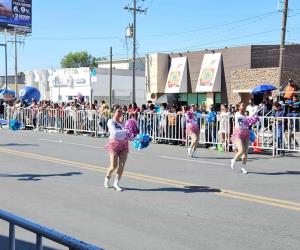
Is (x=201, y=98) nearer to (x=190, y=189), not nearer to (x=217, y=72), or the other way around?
(x=217, y=72)

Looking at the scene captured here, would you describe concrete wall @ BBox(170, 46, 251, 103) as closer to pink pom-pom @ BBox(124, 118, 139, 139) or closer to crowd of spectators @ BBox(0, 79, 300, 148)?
crowd of spectators @ BBox(0, 79, 300, 148)

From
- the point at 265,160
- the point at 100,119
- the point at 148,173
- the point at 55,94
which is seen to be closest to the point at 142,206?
the point at 148,173

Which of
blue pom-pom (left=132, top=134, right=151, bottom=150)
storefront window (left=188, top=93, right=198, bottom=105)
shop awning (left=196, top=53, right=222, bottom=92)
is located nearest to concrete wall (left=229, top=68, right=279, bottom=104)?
shop awning (left=196, top=53, right=222, bottom=92)

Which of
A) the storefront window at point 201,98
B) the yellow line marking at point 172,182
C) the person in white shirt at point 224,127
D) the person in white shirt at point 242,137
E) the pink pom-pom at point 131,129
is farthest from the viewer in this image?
the storefront window at point 201,98

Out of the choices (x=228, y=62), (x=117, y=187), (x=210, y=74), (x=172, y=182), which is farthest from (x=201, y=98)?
(x=117, y=187)

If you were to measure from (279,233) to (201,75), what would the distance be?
116 ft

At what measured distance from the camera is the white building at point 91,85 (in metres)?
53.4

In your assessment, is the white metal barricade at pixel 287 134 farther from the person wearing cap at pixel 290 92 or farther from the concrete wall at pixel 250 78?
the concrete wall at pixel 250 78

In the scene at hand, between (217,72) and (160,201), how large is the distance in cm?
3209

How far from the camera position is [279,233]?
22.5 feet

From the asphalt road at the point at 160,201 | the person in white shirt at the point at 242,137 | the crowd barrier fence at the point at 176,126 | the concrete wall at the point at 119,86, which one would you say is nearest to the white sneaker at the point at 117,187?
the asphalt road at the point at 160,201

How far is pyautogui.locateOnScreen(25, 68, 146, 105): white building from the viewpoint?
175 feet

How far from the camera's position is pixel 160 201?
29.5ft

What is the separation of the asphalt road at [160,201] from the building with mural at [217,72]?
22.6 metres
